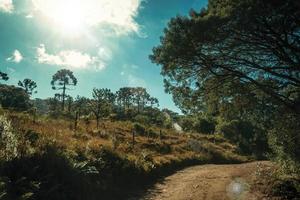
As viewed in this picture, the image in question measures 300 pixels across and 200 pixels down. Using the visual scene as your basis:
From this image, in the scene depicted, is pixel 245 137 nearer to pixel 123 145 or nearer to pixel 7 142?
pixel 123 145

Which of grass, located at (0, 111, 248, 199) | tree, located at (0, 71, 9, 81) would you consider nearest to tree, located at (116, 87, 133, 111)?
tree, located at (0, 71, 9, 81)

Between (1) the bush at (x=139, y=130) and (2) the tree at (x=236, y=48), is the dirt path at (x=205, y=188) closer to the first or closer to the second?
(2) the tree at (x=236, y=48)

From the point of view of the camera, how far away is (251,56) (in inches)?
595

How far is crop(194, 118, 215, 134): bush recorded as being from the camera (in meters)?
60.3

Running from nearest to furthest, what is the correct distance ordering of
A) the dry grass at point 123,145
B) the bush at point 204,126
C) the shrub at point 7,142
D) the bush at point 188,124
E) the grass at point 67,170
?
the grass at point 67,170 < the shrub at point 7,142 < the dry grass at point 123,145 < the bush at point 204,126 < the bush at point 188,124

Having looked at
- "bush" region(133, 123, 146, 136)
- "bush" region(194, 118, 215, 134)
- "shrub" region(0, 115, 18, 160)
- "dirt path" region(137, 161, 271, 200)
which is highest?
"bush" region(194, 118, 215, 134)

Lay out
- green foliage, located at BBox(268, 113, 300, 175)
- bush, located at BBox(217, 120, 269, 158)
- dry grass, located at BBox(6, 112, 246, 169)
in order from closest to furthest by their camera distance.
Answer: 1. green foliage, located at BBox(268, 113, 300, 175)
2. dry grass, located at BBox(6, 112, 246, 169)
3. bush, located at BBox(217, 120, 269, 158)

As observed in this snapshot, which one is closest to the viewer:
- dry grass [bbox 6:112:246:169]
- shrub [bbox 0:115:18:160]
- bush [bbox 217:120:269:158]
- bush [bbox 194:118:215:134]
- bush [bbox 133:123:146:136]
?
shrub [bbox 0:115:18:160]

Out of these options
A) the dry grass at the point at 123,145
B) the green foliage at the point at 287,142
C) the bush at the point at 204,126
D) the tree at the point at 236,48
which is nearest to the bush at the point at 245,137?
the dry grass at the point at 123,145

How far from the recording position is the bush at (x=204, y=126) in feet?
198

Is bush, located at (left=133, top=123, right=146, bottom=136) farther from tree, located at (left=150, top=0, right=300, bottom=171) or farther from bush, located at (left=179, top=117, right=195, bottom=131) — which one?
bush, located at (left=179, top=117, right=195, bottom=131)

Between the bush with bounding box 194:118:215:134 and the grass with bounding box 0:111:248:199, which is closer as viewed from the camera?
the grass with bounding box 0:111:248:199

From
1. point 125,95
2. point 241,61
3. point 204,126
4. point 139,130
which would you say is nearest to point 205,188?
point 241,61

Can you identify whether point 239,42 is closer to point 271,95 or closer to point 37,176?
point 271,95
